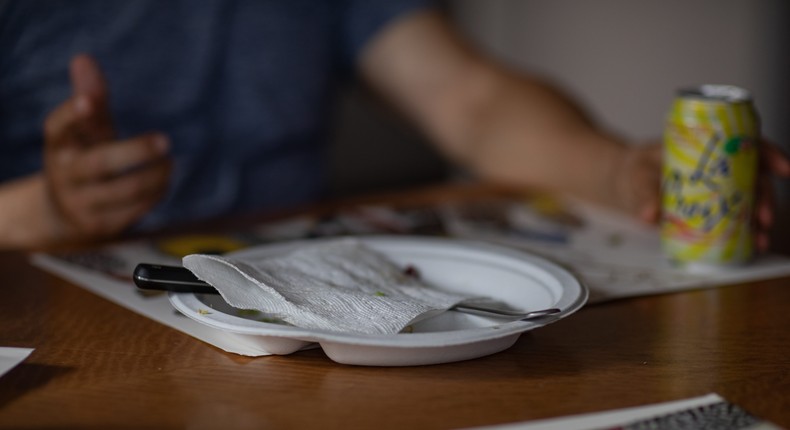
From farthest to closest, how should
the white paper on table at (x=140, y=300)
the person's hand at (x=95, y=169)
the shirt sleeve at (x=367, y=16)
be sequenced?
the shirt sleeve at (x=367, y=16)
the person's hand at (x=95, y=169)
the white paper on table at (x=140, y=300)

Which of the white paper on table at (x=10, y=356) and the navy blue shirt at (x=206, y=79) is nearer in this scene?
the white paper on table at (x=10, y=356)

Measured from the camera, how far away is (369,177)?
220 centimetres

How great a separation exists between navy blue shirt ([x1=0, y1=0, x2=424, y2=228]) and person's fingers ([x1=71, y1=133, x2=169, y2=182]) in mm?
264

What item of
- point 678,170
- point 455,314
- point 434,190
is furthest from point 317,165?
point 455,314

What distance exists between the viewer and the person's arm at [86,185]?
2.75 feet

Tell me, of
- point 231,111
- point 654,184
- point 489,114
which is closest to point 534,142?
point 489,114

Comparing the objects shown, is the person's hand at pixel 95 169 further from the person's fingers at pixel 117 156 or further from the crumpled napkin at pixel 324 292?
the crumpled napkin at pixel 324 292

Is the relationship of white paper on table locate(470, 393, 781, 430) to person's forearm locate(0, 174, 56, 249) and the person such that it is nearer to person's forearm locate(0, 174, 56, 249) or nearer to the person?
the person

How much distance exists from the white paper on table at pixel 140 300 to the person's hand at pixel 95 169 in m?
0.05

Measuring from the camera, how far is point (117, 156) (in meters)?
0.84

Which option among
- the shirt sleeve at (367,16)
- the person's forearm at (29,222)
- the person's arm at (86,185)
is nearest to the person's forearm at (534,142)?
the shirt sleeve at (367,16)

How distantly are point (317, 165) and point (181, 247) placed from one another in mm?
513

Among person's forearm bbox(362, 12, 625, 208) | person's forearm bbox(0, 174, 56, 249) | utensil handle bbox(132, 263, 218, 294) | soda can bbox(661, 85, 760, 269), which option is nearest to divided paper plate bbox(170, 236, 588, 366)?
utensil handle bbox(132, 263, 218, 294)

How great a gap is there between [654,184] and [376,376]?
0.49 m
